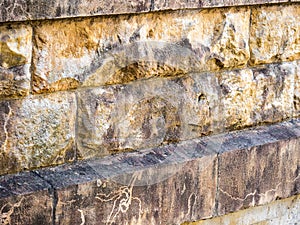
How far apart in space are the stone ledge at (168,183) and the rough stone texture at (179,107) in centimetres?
6

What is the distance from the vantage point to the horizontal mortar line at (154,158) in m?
3.31

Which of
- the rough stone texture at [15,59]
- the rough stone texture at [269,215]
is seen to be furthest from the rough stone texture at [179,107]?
the rough stone texture at [269,215]


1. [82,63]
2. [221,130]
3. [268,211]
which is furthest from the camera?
[268,211]

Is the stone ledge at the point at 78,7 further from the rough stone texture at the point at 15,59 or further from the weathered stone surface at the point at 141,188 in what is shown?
the weathered stone surface at the point at 141,188

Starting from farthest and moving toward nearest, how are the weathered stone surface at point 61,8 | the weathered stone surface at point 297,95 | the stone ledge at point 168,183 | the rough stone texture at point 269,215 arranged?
the weathered stone surface at point 297,95 → the rough stone texture at point 269,215 → the stone ledge at point 168,183 → the weathered stone surface at point 61,8

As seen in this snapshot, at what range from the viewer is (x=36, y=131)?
328 cm

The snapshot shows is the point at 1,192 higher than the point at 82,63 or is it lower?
lower

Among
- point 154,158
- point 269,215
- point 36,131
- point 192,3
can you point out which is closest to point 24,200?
point 36,131

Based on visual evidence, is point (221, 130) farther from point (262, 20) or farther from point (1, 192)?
point (1, 192)

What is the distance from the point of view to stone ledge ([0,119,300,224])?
3.26m

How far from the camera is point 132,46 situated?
3518mm

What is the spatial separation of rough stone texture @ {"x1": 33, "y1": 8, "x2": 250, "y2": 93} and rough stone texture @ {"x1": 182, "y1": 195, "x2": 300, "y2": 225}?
2.82ft

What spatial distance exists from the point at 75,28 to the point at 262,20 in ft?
4.05

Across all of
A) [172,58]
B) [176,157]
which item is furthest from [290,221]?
[172,58]
